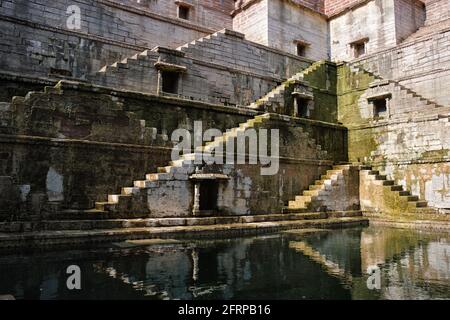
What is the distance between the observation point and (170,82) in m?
15.4

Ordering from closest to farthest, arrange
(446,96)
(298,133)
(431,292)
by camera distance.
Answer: (431,292) < (298,133) < (446,96)

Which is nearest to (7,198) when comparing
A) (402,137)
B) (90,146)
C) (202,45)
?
(90,146)

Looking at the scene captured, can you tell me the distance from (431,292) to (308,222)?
7.02 m

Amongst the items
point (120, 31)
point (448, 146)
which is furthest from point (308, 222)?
point (120, 31)

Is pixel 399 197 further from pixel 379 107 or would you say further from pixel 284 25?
pixel 284 25

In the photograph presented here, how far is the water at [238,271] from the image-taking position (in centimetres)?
482

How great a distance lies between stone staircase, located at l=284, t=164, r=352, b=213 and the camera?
12.4m

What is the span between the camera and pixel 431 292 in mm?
4922

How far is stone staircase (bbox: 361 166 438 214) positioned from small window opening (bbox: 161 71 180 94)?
8470mm

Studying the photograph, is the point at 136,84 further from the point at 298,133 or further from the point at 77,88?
the point at 298,133

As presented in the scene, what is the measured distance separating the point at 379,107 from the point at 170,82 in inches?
407

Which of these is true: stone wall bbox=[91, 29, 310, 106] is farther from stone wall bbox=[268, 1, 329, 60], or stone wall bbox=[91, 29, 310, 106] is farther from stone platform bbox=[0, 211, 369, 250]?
stone platform bbox=[0, 211, 369, 250]

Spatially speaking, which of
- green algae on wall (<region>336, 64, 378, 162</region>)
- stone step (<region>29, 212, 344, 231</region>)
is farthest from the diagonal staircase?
green algae on wall (<region>336, 64, 378, 162</region>)
